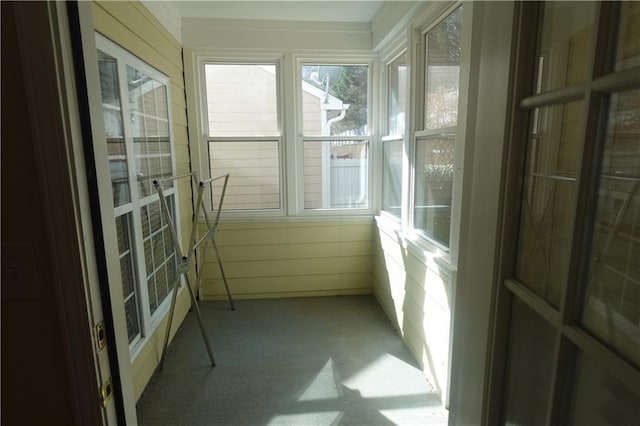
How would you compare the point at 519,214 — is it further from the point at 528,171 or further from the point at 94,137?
the point at 94,137

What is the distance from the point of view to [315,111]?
3414 millimetres

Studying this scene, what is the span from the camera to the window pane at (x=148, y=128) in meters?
2.22

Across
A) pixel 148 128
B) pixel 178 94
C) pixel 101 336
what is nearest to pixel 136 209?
pixel 148 128

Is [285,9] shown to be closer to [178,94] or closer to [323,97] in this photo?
[323,97]

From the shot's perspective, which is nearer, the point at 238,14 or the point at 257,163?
the point at 238,14

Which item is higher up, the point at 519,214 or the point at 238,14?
the point at 238,14

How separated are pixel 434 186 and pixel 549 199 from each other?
1749 millimetres

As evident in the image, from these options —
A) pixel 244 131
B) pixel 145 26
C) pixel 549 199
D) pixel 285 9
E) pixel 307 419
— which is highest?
pixel 285 9

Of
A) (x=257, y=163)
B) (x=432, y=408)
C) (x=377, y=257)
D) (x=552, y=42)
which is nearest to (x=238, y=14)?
(x=257, y=163)

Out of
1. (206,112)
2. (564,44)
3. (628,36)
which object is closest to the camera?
(628,36)

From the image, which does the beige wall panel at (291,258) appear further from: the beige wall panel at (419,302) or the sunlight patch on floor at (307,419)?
the sunlight patch on floor at (307,419)

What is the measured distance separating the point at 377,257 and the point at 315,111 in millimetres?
1533

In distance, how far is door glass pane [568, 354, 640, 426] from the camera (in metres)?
0.49

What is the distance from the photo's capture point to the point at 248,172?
3.46m
